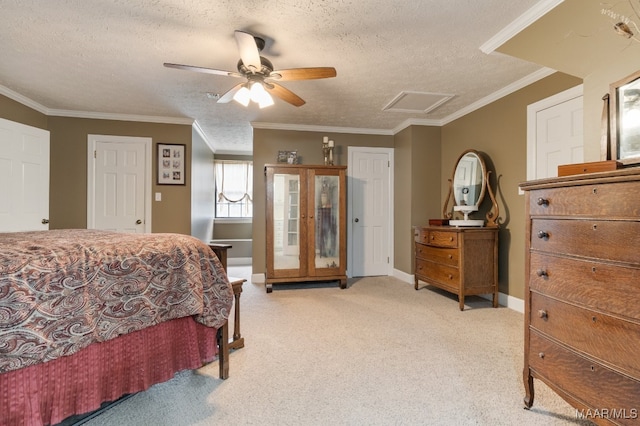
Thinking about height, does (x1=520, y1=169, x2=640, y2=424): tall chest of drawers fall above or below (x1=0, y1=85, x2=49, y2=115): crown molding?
below

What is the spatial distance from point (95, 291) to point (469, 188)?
145 inches

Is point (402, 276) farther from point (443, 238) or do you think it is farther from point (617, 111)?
point (617, 111)

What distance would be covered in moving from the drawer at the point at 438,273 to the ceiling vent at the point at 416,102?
188cm

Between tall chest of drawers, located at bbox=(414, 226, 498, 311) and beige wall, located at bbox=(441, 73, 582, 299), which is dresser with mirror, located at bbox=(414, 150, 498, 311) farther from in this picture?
beige wall, located at bbox=(441, 73, 582, 299)

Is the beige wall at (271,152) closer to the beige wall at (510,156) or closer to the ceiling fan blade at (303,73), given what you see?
the beige wall at (510,156)

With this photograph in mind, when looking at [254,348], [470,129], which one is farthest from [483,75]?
[254,348]

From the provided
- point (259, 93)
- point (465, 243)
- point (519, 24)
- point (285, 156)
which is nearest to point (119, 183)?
point (285, 156)

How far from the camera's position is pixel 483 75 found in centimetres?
291

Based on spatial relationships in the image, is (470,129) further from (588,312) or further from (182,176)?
(182,176)

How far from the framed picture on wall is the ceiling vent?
2.83 meters

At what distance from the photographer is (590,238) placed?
48.4 inches

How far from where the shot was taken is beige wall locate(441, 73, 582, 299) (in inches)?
119

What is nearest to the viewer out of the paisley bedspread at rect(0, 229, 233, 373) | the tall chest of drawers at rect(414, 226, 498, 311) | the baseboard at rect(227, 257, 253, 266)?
the paisley bedspread at rect(0, 229, 233, 373)

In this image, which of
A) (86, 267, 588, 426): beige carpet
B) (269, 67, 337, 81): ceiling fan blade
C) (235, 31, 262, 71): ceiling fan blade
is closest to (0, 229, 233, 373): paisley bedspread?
(86, 267, 588, 426): beige carpet
